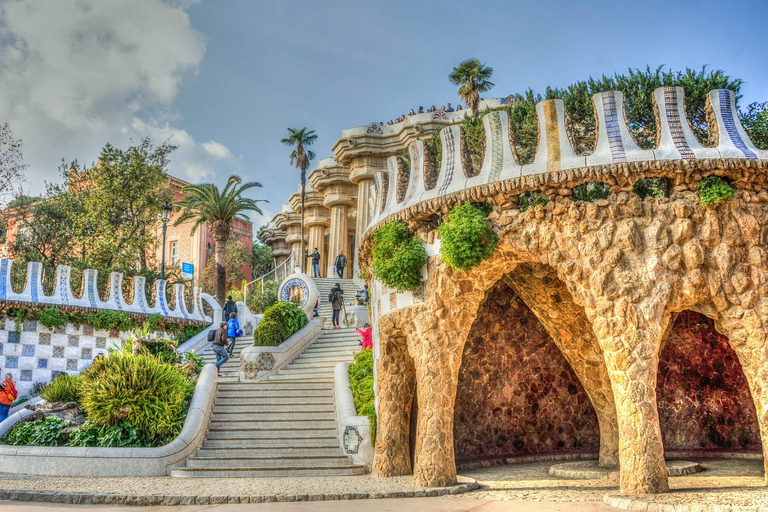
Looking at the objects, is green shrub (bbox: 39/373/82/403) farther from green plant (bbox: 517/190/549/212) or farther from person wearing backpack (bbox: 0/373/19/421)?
green plant (bbox: 517/190/549/212)

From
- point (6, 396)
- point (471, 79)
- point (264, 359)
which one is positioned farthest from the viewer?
point (471, 79)

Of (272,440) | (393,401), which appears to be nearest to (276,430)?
(272,440)

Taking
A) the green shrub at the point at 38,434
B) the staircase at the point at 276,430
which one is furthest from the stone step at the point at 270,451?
the green shrub at the point at 38,434

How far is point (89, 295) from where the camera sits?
2006 centimetres

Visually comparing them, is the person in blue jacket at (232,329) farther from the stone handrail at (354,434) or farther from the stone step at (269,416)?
the stone handrail at (354,434)

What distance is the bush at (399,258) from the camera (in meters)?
11.0

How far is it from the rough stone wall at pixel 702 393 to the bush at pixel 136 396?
10023 millimetres

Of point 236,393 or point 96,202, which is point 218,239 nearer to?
point 96,202

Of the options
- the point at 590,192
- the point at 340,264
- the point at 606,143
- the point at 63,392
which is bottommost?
the point at 63,392

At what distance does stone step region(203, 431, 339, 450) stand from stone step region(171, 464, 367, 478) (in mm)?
876

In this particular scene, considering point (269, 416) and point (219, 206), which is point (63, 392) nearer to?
point (269, 416)

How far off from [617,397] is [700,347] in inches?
234

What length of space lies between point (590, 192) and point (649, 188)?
0.95m

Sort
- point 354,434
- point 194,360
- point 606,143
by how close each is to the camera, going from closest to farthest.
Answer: point 606,143 → point 354,434 → point 194,360
